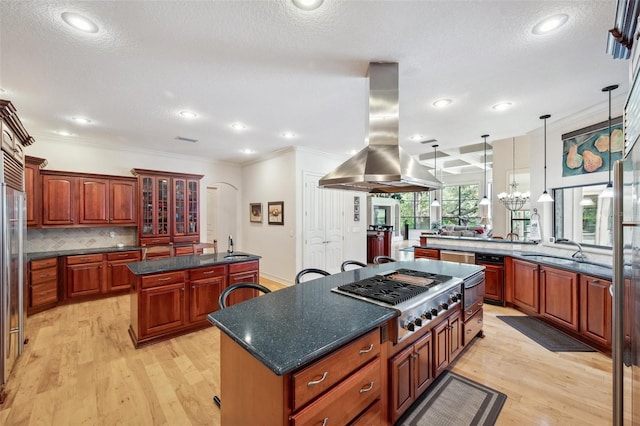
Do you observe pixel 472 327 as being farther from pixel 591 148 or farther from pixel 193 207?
pixel 193 207

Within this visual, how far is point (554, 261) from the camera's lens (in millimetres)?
3449

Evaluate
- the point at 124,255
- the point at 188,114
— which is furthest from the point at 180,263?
the point at 124,255

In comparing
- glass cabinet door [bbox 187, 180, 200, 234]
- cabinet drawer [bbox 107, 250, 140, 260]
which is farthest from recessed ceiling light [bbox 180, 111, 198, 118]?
cabinet drawer [bbox 107, 250, 140, 260]

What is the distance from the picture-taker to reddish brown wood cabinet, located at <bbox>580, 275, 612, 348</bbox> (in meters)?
2.64

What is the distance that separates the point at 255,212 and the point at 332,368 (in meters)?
5.45

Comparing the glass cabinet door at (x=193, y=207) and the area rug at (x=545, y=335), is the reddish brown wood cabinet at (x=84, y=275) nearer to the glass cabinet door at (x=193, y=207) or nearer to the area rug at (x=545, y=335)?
the glass cabinet door at (x=193, y=207)

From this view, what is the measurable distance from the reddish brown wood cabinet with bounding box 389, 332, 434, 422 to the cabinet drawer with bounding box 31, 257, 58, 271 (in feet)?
16.5

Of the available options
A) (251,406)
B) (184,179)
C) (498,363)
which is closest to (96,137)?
(184,179)

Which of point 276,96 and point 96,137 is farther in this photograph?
point 96,137

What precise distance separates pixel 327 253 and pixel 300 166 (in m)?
1.96

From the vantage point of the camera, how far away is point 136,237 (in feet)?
17.7

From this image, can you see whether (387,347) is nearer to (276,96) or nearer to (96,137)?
(276,96)

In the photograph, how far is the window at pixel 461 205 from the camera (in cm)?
1166

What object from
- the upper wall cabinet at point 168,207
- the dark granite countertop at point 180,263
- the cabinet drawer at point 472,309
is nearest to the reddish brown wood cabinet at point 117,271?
the upper wall cabinet at point 168,207
